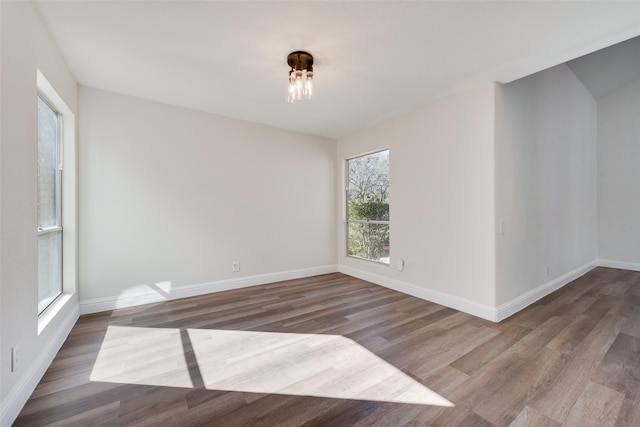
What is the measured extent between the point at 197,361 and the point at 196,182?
2256mm

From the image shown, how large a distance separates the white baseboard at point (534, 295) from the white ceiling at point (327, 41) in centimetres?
235

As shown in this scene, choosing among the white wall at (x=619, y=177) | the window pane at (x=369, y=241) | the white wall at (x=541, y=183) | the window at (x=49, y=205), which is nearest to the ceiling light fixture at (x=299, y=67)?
the white wall at (x=541, y=183)

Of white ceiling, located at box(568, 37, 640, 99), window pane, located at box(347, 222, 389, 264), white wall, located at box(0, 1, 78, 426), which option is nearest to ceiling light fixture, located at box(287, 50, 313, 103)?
white wall, located at box(0, 1, 78, 426)

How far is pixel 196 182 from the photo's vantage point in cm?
348

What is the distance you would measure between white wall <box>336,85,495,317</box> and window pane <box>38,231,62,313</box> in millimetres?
3716

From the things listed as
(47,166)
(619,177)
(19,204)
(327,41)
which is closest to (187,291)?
(47,166)

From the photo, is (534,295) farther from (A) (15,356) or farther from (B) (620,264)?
(A) (15,356)

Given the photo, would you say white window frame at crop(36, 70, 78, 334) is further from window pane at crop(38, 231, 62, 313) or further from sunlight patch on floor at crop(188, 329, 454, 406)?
sunlight patch on floor at crop(188, 329, 454, 406)

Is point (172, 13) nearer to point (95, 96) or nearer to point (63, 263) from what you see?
point (95, 96)

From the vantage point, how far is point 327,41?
80.7 inches

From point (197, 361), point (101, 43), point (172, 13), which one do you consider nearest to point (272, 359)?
point (197, 361)

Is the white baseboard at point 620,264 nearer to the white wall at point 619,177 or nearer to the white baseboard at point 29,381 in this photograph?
the white wall at point 619,177

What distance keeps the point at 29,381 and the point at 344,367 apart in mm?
2000

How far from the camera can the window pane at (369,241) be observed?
4066 mm
